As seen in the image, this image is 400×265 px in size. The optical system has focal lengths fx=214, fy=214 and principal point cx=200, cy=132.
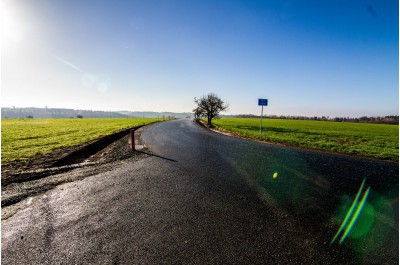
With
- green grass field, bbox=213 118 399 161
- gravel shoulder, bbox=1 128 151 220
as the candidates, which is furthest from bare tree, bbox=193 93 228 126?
gravel shoulder, bbox=1 128 151 220

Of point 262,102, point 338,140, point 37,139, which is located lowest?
point 37,139

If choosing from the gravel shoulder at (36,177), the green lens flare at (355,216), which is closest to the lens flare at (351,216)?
the green lens flare at (355,216)

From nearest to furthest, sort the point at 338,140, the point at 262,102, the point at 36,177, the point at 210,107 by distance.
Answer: the point at 36,177
the point at 262,102
the point at 338,140
the point at 210,107

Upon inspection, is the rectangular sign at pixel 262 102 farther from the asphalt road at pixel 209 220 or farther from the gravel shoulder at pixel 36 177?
the gravel shoulder at pixel 36 177

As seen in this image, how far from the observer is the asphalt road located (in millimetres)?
3307

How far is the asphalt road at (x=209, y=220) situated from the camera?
331 centimetres

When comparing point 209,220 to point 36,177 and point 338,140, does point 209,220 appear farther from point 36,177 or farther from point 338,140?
point 338,140

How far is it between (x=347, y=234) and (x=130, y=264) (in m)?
3.77

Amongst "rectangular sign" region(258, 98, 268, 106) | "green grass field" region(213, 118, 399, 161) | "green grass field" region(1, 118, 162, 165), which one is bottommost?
"green grass field" region(1, 118, 162, 165)

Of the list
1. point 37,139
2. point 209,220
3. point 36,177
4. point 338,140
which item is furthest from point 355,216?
point 37,139

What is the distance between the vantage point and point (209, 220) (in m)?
4.32

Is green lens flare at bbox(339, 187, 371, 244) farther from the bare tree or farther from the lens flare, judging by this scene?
the bare tree

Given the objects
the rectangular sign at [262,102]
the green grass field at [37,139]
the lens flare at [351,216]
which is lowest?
the green grass field at [37,139]

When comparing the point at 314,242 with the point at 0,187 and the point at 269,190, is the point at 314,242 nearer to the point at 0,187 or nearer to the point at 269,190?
the point at 269,190
